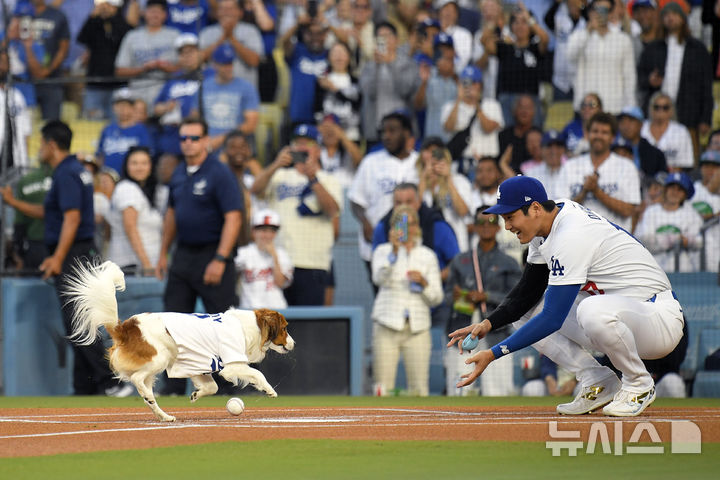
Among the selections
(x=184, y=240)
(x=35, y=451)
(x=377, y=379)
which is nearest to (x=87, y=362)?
(x=184, y=240)

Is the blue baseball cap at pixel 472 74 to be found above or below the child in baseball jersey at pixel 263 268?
above

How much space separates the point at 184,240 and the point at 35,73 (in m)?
3.79

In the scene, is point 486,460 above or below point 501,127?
below

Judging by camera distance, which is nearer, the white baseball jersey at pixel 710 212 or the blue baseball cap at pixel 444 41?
the white baseball jersey at pixel 710 212

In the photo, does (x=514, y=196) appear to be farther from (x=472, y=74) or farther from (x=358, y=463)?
(x=472, y=74)

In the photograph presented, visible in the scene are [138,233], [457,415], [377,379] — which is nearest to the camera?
[457,415]

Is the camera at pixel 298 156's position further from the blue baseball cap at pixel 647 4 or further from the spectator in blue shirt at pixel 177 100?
the blue baseball cap at pixel 647 4

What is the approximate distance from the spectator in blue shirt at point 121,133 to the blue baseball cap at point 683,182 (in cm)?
639

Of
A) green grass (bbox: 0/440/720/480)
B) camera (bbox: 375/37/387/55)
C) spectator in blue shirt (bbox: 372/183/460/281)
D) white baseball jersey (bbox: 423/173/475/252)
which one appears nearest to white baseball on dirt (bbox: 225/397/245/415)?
green grass (bbox: 0/440/720/480)

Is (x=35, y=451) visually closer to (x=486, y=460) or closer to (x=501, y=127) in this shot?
(x=486, y=460)

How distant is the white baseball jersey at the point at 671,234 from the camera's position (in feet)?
43.3

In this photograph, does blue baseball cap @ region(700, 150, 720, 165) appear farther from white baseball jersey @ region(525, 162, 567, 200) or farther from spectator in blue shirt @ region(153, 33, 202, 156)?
spectator in blue shirt @ region(153, 33, 202, 156)

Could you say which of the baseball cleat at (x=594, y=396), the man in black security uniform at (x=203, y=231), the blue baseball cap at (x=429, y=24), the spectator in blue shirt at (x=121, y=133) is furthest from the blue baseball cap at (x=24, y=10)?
the baseball cleat at (x=594, y=396)

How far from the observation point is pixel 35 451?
608 cm
